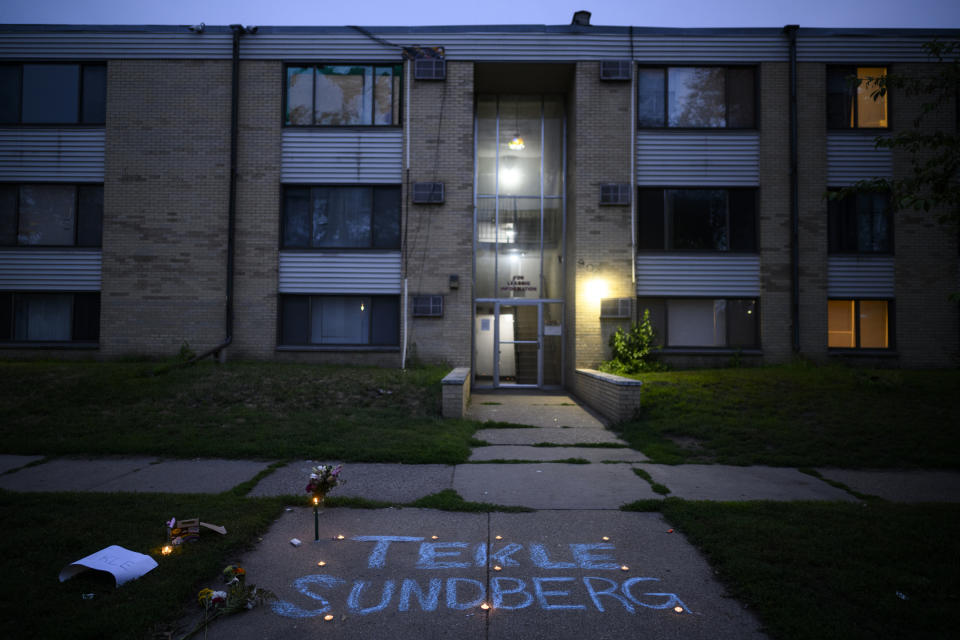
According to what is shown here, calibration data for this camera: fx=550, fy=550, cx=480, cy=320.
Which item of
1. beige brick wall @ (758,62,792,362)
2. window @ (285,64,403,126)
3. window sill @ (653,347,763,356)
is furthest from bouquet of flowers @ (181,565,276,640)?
beige brick wall @ (758,62,792,362)

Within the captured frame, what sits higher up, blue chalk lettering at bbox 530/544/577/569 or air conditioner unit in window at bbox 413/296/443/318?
air conditioner unit in window at bbox 413/296/443/318

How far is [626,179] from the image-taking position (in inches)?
590

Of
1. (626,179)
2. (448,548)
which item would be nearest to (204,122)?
(626,179)

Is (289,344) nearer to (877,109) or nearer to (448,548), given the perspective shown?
(448,548)

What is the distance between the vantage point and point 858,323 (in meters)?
15.0

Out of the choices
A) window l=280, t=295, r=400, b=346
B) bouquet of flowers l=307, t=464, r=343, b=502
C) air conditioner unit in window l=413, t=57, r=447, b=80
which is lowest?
bouquet of flowers l=307, t=464, r=343, b=502

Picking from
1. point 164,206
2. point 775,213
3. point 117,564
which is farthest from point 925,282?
point 164,206

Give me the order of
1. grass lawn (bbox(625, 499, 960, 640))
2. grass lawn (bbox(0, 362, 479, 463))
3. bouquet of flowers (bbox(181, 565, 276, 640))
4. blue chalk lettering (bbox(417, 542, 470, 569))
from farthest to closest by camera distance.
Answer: grass lawn (bbox(0, 362, 479, 463))
blue chalk lettering (bbox(417, 542, 470, 569))
bouquet of flowers (bbox(181, 565, 276, 640))
grass lawn (bbox(625, 499, 960, 640))

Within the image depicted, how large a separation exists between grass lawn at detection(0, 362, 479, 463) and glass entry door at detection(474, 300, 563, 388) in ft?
10.0

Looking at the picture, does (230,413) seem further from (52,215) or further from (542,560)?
(52,215)

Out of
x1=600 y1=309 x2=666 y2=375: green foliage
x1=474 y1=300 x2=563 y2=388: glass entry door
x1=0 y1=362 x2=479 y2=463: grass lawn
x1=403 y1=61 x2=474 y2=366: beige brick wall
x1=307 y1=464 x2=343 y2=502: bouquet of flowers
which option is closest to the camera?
x1=307 y1=464 x2=343 y2=502: bouquet of flowers

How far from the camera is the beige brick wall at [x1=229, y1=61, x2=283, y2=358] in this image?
1488 cm

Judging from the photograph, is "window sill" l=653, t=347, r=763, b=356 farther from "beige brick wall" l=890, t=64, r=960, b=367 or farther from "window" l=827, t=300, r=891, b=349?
"beige brick wall" l=890, t=64, r=960, b=367

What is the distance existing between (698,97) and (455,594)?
1557cm
